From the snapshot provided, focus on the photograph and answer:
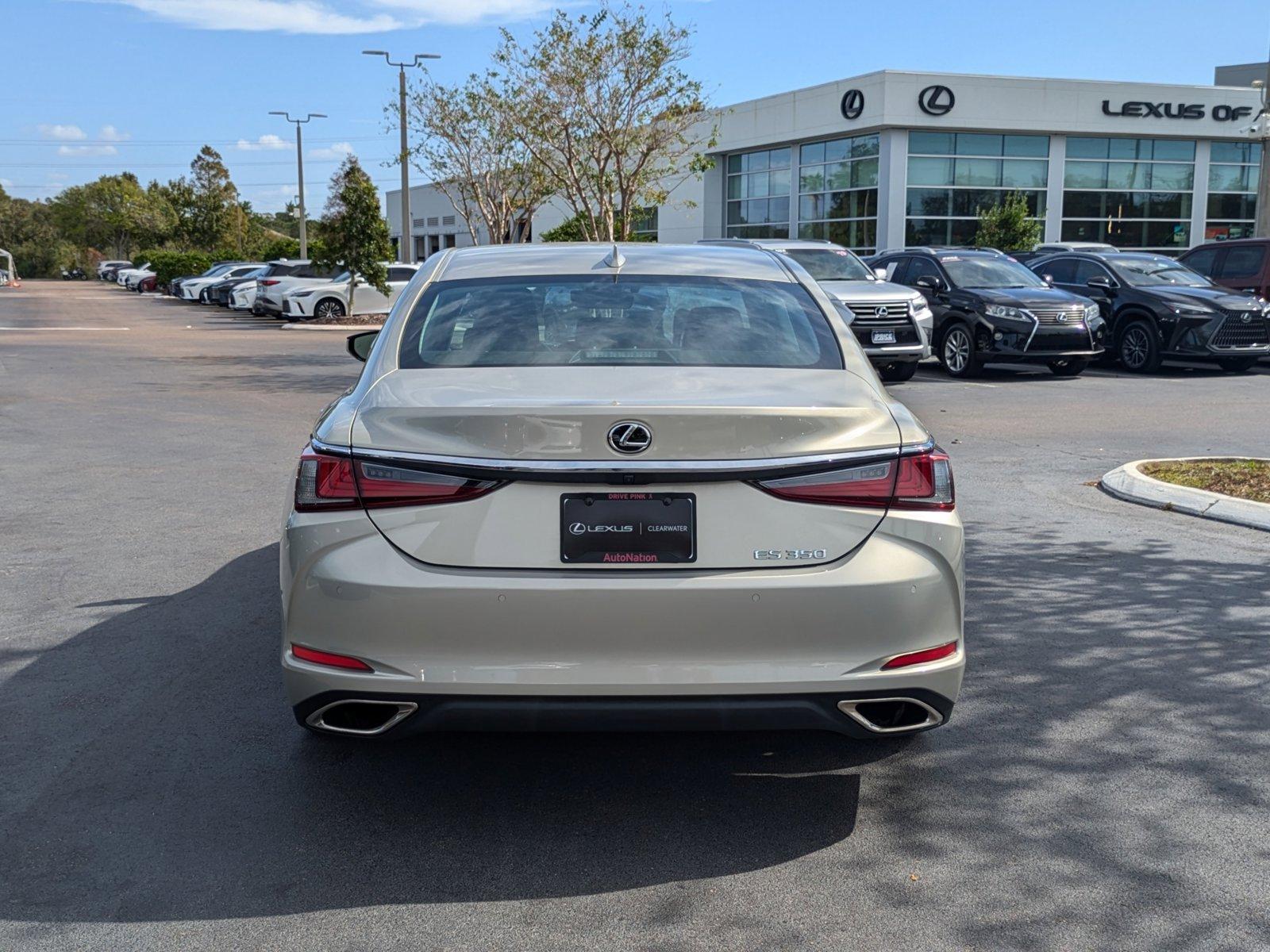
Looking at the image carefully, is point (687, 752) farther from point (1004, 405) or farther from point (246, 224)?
point (246, 224)

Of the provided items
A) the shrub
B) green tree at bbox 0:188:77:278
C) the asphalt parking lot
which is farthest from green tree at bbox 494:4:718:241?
green tree at bbox 0:188:77:278

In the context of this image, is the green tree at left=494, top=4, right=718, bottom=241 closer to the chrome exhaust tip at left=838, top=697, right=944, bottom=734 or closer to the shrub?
the chrome exhaust tip at left=838, top=697, right=944, bottom=734

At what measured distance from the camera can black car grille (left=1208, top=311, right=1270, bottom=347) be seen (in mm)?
18688

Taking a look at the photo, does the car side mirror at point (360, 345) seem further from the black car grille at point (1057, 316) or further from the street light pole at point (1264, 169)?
the street light pole at point (1264, 169)

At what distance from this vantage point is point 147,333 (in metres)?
31.0

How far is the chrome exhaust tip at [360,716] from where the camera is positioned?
3541 millimetres

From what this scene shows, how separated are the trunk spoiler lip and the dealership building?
4007 cm

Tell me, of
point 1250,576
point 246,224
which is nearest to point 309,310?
point 1250,576

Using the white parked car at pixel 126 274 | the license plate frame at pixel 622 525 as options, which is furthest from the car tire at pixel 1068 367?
the white parked car at pixel 126 274

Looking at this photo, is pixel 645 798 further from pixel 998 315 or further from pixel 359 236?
pixel 359 236

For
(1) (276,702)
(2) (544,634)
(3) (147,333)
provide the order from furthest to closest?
(3) (147,333) < (1) (276,702) < (2) (544,634)

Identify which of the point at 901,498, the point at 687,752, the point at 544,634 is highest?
the point at 901,498

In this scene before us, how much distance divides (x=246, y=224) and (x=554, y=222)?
51784 mm

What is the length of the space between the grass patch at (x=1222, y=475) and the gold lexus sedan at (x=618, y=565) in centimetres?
595
